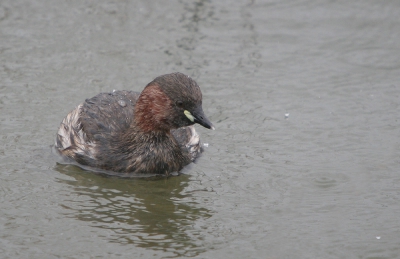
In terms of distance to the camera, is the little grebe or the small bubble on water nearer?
the little grebe

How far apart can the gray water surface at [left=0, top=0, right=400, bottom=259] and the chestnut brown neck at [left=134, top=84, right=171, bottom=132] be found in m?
0.69

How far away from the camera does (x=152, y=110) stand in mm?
9008

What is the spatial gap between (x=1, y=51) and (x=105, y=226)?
560 centimetres

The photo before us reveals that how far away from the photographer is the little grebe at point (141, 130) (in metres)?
8.82

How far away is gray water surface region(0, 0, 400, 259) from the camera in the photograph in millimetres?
7508

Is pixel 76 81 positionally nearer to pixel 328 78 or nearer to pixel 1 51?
pixel 1 51

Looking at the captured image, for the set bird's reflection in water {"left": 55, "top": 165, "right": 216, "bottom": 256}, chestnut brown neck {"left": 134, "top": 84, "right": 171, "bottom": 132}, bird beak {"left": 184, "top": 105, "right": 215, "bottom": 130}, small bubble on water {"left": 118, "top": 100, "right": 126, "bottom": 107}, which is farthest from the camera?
small bubble on water {"left": 118, "top": 100, "right": 126, "bottom": 107}

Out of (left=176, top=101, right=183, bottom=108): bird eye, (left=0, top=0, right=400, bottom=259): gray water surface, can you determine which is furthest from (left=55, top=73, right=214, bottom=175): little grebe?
(left=0, top=0, right=400, bottom=259): gray water surface

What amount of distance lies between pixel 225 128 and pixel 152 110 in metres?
1.56

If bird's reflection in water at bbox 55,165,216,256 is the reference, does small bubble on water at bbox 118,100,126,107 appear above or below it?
above

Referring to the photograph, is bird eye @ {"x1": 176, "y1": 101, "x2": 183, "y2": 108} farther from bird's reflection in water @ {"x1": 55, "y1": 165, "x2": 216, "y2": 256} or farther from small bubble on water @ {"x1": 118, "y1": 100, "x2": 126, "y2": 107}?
small bubble on water @ {"x1": 118, "y1": 100, "x2": 126, "y2": 107}

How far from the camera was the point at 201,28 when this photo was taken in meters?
13.4

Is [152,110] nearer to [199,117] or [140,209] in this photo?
[199,117]

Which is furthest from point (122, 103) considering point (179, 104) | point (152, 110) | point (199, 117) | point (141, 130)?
point (199, 117)
